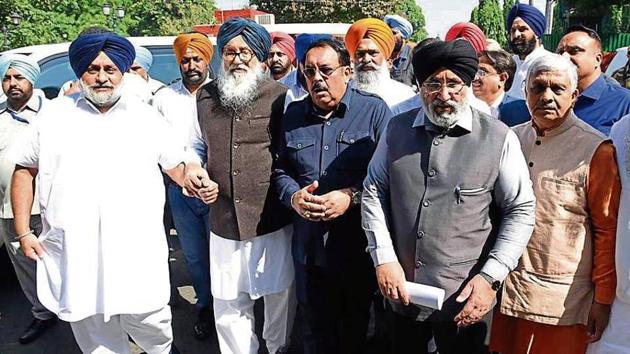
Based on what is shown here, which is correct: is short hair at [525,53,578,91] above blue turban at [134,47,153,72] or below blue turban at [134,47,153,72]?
above

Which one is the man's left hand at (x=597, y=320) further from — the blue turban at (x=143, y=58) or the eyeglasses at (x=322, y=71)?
the blue turban at (x=143, y=58)

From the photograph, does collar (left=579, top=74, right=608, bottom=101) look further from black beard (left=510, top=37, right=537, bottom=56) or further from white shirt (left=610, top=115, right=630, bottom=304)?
black beard (left=510, top=37, right=537, bottom=56)

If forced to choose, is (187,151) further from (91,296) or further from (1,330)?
(1,330)

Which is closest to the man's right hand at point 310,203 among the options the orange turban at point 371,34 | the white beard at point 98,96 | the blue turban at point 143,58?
the white beard at point 98,96

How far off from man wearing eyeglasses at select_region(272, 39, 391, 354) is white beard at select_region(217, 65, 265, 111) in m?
0.27

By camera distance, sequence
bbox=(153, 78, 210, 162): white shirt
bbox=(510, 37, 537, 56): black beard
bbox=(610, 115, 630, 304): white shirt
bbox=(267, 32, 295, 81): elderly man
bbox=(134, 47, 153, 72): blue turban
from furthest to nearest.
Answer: bbox=(134, 47, 153, 72): blue turban, bbox=(267, 32, 295, 81): elderly man, bbox=(510, 37, 537, 56): black beard, bbox=(153, 78, 210, 162): white shirt, bbox=(610, 115, 630, 304): white shirt

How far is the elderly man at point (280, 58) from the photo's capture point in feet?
14.9

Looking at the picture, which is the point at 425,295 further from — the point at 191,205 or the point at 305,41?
the point at 191,205

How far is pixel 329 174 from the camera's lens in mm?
2480

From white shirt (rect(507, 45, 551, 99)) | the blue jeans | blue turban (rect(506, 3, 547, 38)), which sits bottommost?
the blue jeans

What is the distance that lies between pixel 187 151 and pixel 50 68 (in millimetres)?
2801

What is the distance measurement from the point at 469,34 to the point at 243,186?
2187 mm

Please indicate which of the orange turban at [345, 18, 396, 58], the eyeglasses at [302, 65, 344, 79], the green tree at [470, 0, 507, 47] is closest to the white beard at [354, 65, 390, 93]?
the orange turban at [345, 18, 396, 58]

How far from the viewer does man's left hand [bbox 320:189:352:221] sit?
2.31 meters
